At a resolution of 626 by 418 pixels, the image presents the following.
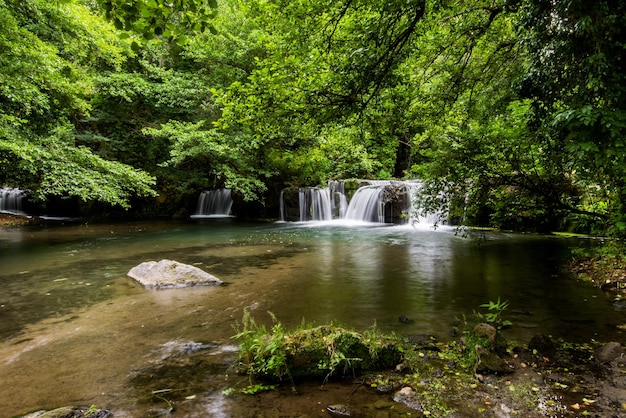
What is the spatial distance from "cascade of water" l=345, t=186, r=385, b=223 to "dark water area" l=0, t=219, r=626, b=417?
5.48 m

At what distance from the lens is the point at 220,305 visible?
19.7 ft

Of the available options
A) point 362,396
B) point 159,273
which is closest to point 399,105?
point 362,396

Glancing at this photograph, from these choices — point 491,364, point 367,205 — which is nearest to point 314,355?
point 491,364

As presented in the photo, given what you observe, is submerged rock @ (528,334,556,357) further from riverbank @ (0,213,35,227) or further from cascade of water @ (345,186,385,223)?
riverbank @ (0,213,35,227)

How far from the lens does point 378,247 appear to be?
11.5 meters

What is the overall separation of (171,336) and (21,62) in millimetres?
9253

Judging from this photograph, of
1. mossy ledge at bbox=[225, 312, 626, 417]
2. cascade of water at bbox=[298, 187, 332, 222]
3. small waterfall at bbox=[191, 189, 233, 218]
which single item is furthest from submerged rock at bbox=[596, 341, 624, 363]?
small waterfall at bbox=[191, 189, 233, 218]

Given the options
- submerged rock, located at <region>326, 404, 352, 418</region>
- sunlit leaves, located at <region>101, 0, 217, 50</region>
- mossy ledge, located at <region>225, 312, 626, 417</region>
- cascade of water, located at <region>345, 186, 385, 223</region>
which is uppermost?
sunlit leaves, located at <region>101, 0, 217, 50</region>

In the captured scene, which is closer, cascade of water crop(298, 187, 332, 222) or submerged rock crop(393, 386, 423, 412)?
submerged rock crop(393, 386, 423, 412)

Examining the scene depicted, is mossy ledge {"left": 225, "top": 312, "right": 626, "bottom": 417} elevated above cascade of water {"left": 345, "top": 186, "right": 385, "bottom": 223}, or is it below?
below

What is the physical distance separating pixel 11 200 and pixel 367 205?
26.6 m

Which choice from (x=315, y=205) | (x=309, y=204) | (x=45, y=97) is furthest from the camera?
(x=309, y=204)

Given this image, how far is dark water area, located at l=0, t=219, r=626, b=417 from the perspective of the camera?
12.0ft

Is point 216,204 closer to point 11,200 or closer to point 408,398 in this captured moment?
point 11,200
